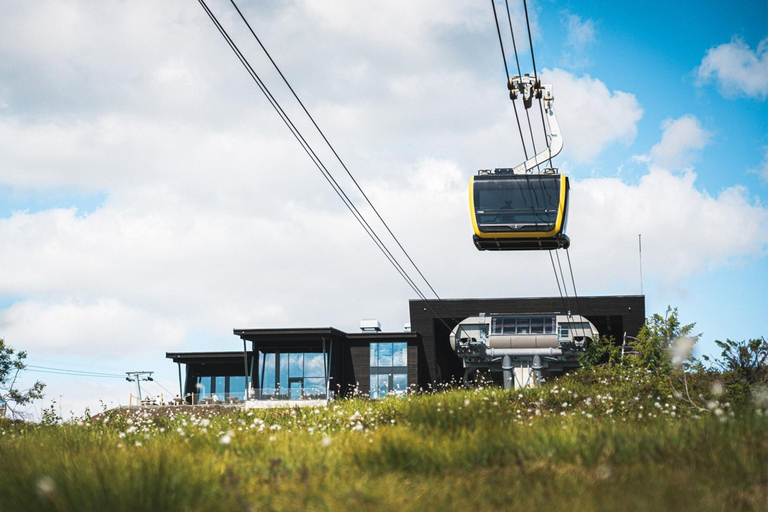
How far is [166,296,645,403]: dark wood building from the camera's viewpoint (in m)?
54.7

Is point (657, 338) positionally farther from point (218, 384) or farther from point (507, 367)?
point (218, 384)

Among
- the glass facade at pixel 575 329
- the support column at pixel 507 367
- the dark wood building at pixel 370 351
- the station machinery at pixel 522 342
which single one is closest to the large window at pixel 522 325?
the station machinery at pixel 522 342

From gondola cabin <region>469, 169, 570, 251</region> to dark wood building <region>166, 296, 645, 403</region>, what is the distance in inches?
1162

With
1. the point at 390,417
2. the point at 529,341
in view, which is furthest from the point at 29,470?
the point at 529,341

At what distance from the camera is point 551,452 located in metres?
6.68

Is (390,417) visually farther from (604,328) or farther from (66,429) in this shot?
(604,328)

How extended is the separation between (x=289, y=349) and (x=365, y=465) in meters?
50.1

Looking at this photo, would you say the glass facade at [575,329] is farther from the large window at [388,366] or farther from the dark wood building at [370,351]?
the large window at [388,366]

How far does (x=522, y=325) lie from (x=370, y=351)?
11.6 m

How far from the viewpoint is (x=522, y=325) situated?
2000 inches

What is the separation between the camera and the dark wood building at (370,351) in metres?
54.7

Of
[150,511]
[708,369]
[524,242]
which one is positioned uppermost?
[524,242]

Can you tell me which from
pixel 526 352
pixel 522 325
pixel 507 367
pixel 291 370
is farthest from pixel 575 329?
pixel 291 370

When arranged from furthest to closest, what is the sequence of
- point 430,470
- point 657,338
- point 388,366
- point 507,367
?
point 388,366 < point 507,367 < point 657,338 < point 430,470
